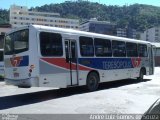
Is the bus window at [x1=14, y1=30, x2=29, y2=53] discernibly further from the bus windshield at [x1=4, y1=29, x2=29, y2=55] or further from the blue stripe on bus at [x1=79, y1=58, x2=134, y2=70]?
the blue stripe on bus at [x1=79, y1=58, x2=134, y2=70]

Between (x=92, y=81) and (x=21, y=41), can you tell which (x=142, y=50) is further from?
(x=21, y=41)

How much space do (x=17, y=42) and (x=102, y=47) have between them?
5071 mm


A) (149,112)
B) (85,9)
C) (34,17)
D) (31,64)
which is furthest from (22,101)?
(85,9)

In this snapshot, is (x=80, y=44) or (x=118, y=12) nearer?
(x=80, y=44)

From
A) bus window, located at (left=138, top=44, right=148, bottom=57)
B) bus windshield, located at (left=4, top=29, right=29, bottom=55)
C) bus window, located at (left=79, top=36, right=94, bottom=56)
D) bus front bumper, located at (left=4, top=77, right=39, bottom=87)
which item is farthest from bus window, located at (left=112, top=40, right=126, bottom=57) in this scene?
bus front bumper, located at (left=4, top=77, right=39, bottom=87)

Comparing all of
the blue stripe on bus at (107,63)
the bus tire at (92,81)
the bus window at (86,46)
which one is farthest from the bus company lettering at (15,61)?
the bus tire at (92,81)

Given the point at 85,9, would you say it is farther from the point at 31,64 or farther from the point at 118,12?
the point at 31,64

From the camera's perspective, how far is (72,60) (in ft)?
44.9

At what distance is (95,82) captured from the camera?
15164 mm

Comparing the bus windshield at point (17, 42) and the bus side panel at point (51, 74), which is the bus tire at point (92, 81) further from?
the bus windshield at point (17, 42)

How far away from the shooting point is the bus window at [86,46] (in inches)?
565

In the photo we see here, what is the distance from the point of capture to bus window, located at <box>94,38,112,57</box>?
50.9ft

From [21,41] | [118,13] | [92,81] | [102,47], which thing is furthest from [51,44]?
[118,13]

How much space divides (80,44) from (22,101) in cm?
419
